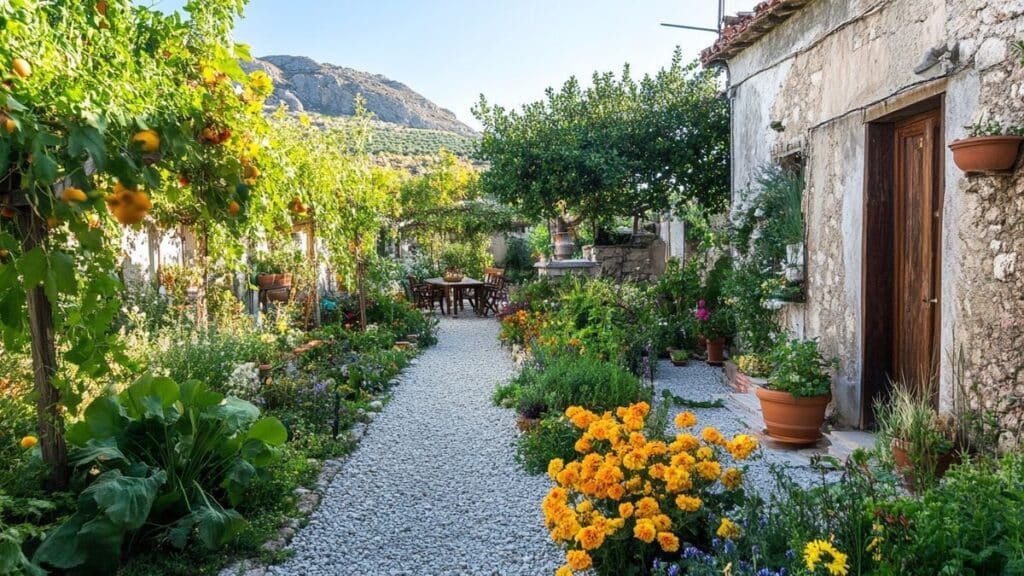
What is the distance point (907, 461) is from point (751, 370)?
2088 millimetres

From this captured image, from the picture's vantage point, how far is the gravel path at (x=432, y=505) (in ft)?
9.97

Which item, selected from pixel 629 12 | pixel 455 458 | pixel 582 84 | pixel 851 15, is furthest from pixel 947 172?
pixel 582 84

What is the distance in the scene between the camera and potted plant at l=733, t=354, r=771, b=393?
532cm

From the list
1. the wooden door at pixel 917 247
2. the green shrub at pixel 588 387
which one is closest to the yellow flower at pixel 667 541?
the wooden door at pixel 917 247

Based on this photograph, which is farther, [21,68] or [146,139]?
[146,139]

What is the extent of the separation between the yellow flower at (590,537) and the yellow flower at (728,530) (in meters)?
0.40

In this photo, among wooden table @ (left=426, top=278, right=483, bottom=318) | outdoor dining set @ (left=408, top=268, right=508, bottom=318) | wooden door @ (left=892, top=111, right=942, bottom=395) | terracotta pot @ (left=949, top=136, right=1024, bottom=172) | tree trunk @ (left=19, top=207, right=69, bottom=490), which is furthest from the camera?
outdoor dining set @ (left=408, top=268, right=508, bottom=318)

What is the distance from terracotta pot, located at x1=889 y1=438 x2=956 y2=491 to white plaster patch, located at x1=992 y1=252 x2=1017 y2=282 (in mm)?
895

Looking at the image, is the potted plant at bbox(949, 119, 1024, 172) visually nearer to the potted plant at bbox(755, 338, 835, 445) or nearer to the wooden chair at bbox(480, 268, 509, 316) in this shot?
the potted plant at bbox(755, 338, 835, 445)

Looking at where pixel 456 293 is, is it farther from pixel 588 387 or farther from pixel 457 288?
pixel 588 387

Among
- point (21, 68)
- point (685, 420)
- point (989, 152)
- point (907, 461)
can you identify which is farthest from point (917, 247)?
point (21, 68)

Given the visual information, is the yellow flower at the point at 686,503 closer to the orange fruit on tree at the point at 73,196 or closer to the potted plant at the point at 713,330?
the orange fruit on tree at the point at 73,196

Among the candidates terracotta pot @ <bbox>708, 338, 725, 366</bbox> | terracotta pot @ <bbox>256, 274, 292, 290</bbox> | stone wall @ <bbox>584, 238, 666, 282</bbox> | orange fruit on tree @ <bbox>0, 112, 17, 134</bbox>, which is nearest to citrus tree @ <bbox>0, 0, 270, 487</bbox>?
orange fruit on tree @ <bbox>0, 112, 17, 134</bbox>

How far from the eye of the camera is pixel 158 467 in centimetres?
287
